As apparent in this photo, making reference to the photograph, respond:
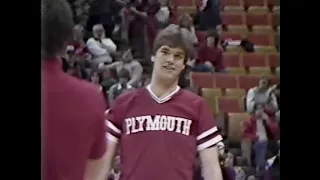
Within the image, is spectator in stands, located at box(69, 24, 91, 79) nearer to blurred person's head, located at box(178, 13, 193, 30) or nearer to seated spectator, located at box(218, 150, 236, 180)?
blurred person's head, located at box(178, 13, 193, 30)

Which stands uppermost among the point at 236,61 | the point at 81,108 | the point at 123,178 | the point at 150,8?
the point at 150,8

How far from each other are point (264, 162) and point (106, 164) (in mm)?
629

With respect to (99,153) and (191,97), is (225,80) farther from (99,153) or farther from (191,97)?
(99,153)

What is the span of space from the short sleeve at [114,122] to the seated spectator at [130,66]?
111 millimetres

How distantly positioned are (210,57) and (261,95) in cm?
25

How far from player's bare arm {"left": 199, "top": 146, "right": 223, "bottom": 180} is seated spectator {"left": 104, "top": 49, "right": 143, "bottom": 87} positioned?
1.27ft

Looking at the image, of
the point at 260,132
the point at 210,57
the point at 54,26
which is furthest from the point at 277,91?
the point at 54,26

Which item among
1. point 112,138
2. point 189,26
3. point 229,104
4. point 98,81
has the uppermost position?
point 189,26

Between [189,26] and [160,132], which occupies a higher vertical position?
[189,26]

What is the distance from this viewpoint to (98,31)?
8.71 feet

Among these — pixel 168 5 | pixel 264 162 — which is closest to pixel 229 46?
pixel 168 5

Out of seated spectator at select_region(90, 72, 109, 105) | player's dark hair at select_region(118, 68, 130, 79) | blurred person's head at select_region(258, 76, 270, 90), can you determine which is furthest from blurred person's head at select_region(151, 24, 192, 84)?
blurred person's head at select_region(258, 76, 270, 90)
